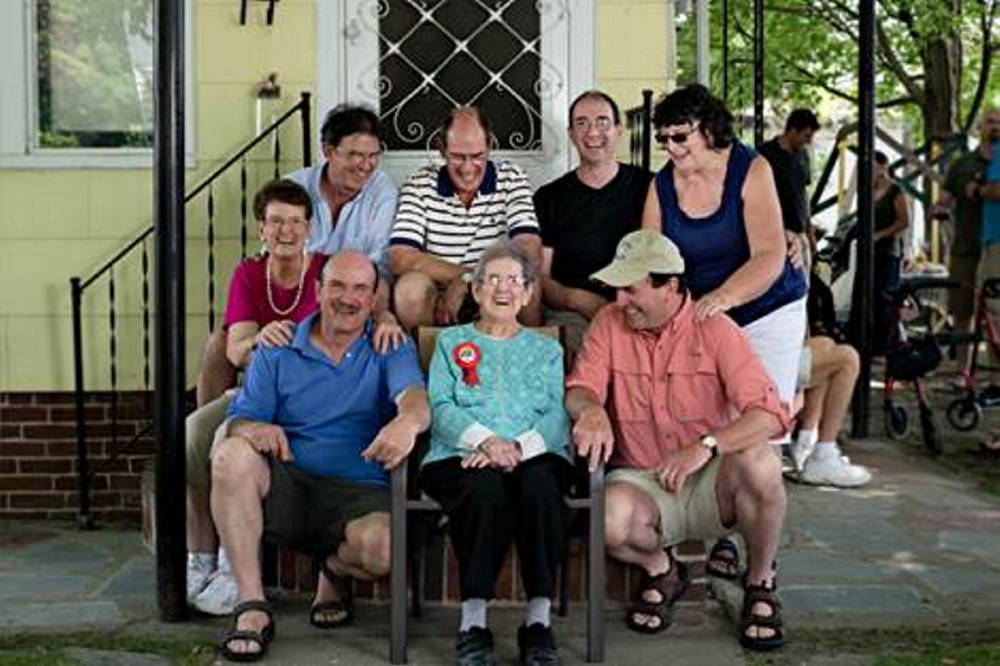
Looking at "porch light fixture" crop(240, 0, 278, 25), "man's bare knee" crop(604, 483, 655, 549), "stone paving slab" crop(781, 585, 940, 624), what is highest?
"porch light fixture" crop(240, 0, 278, 25)

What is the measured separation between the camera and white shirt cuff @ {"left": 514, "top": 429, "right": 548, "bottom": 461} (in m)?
4.49

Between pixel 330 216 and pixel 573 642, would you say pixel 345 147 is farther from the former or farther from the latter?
pixel 573 642

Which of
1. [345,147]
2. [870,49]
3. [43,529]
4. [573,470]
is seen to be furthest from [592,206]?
[870,49]

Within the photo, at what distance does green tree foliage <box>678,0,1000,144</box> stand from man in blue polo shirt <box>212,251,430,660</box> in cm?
1066

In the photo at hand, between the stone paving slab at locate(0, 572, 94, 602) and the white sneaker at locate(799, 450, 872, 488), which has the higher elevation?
the white sneaker at locate(799, 450, 872, 488)

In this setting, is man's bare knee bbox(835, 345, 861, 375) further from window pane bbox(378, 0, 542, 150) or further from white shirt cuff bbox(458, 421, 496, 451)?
white shirt cuff bbox(458, 421, 496, 451)

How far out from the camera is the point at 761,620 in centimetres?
459

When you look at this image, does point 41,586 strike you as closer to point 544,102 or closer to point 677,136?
point 677,136

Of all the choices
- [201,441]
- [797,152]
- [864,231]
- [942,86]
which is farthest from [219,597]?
[942,86]

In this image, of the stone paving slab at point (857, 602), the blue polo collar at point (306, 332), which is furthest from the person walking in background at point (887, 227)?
the blue polo collar at point (306, 332)

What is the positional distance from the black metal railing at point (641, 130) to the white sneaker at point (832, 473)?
1571 millimetres

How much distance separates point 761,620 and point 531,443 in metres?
0.82

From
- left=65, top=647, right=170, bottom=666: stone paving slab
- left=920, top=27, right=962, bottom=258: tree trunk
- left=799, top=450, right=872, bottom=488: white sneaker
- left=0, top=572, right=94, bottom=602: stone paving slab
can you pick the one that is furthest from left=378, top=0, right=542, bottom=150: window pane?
left=920, top=27, right=962, bottom=258: tree trunk

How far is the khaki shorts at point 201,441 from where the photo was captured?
Answer: 4.98 metres
